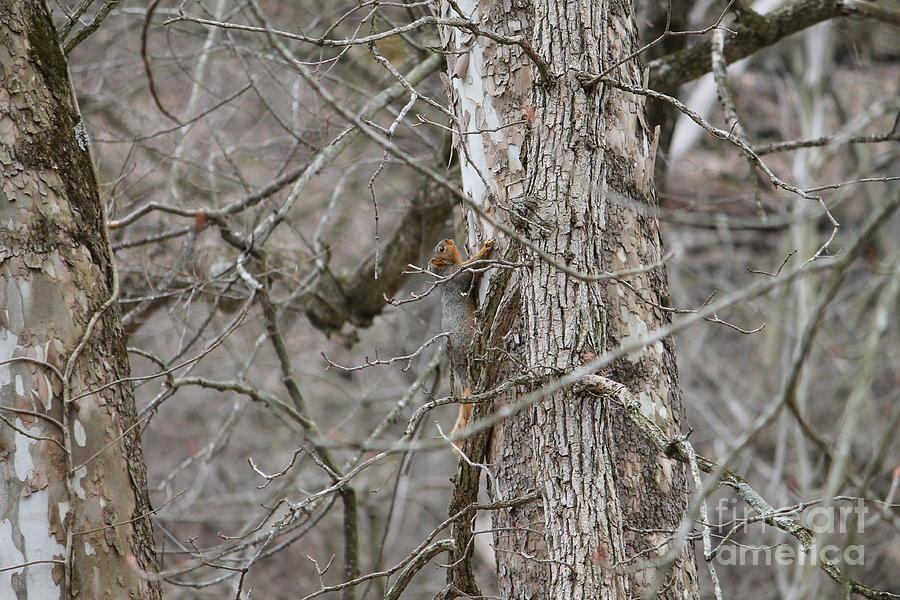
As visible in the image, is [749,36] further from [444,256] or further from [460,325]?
[460,325]

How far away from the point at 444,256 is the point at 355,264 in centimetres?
431

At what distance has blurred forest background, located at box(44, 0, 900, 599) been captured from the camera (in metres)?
3.92

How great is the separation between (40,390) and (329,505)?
1712 mm

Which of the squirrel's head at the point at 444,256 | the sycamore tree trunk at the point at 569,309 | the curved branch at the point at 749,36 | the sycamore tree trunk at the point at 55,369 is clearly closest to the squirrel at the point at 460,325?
the sycamore tree trunk at the point at 569,309

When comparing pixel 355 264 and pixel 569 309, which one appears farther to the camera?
pixel 355 264

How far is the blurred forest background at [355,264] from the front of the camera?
12.9ft

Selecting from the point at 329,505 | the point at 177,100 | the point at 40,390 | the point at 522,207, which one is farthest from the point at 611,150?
the point at 177,100

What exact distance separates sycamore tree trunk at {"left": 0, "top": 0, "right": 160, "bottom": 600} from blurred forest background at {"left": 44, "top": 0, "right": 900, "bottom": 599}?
29 centimetres

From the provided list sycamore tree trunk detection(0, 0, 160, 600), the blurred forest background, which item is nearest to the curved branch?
the blurred forest background

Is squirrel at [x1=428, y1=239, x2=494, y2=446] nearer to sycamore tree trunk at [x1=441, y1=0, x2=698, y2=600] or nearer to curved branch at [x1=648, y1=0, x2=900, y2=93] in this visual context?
sycamore tree trunk at [x1=441, y1=0, x2=698, y2=600]

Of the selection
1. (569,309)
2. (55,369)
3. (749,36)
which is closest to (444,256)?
(569,309)

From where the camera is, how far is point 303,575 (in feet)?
29.7

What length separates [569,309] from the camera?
8.07 feet

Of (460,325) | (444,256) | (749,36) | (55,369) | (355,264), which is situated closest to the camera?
(55,369)
